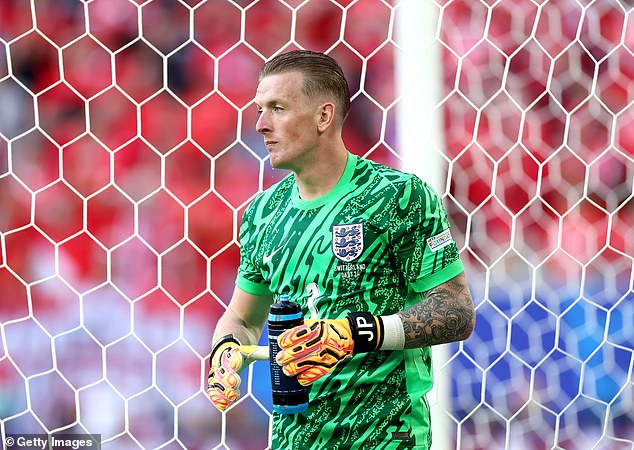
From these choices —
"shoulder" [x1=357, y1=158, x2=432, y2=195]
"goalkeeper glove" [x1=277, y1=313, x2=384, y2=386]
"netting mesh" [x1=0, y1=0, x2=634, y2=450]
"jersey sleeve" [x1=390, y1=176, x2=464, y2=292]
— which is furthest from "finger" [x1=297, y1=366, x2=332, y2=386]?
"netting mesh" [x1=0, y1=0, x2=634, y2=450]

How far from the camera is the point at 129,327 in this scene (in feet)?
7.23

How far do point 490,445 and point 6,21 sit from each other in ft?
5.78

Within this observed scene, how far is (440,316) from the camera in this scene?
50.1 inches

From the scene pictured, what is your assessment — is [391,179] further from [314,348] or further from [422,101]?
[422,101]

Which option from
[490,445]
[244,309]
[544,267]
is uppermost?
[244,309]

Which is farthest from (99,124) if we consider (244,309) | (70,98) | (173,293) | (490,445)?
(490,445)

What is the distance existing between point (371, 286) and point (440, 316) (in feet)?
0.40

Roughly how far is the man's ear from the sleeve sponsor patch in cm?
27

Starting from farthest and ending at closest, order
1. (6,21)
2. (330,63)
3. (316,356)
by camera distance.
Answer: (6,21) → (330,63) → (316,356)

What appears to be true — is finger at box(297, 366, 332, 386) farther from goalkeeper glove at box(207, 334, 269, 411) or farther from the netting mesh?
the netting mesh

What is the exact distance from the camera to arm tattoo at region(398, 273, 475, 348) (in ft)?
4.13

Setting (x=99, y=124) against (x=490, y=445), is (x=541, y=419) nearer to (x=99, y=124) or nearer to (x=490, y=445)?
(x=490, y=445)

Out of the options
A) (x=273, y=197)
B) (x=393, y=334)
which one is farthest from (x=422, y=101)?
(x=393, y=334)

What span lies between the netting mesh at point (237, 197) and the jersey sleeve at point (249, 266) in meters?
0.70
